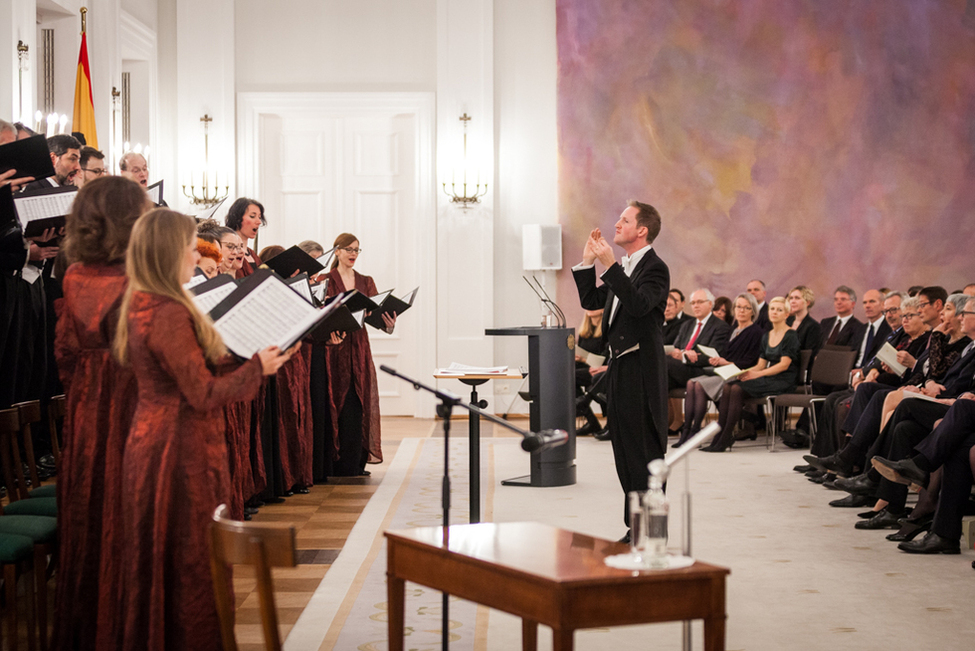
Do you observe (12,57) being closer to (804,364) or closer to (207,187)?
(207,187)

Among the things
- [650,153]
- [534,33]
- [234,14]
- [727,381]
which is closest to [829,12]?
[650,153]

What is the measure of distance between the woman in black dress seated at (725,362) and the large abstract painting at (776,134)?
1394 mm

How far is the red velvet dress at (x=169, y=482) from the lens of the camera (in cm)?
271

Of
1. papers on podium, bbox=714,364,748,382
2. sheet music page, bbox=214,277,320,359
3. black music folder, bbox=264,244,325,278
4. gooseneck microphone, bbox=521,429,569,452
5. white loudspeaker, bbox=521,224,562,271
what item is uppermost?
white loudspeaker, bbox=521,224,562,271

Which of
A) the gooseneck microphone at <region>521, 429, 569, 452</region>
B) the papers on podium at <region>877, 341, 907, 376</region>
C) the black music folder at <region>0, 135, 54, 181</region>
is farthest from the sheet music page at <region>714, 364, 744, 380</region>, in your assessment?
the gooseneck microphone at <region>521, 429, 569, 452</region>

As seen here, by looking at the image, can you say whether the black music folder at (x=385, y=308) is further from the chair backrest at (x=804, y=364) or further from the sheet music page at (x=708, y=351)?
the chair backrest at (x=804, y=364)

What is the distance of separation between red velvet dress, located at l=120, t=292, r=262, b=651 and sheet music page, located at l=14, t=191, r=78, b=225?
185cm

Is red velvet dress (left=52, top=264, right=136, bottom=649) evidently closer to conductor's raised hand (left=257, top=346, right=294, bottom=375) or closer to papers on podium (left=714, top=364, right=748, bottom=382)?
conductor's raised hand (left=257, top=346, right=294, bottom=375)

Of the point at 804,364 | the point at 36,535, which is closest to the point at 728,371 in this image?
the point at 804,364

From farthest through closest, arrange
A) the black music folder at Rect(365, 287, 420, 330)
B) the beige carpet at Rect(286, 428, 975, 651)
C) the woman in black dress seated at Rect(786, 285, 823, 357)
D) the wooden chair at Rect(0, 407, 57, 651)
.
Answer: the woman in black dress seated at Rect(786, 285, 823, 357)
the black music folder at Rect(365, 287, 420, 330)
the beige carpet at Rect(286, 428, 975, 651)
the wooden chair at Rect(0, 407, 57, 651)

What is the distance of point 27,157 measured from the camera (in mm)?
4156

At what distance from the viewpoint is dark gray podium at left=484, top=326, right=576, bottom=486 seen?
6594 mm

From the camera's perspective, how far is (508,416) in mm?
10391

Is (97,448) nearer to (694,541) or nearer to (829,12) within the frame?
(694,541)
